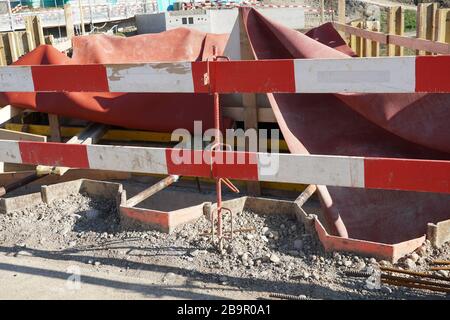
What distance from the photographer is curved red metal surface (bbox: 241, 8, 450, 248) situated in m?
4.27

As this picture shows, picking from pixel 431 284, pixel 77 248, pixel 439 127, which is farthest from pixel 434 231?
pixel 77 248

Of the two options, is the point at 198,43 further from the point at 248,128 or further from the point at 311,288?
the point at 311,288

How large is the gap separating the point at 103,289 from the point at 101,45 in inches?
132

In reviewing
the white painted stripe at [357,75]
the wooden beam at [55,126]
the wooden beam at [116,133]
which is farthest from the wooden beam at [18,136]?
the white painted stripe at [357,75]

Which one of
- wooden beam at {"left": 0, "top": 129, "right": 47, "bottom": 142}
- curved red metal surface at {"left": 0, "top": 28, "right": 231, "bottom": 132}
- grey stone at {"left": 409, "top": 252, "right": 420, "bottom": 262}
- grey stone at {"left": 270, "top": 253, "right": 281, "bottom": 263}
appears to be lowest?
grey stone at {"left": 270, "top": 253, "right": 281, "bottom": 263}

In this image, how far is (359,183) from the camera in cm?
353

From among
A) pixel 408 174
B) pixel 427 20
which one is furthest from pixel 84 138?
pixel 427 20

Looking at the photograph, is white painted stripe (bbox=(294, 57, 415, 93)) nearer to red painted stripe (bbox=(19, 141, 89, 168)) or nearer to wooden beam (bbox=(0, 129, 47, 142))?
red painted stripe (bbox=(19, 141, 89, 168))

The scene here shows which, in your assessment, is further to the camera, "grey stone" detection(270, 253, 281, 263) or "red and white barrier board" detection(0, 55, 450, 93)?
"grey stone" detection(270, 253, 281, 263)

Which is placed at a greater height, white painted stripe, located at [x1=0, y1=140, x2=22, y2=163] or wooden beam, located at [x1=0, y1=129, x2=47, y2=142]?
white painted stripe, located at [x1=0, y1=140, x2=22, y2=163]

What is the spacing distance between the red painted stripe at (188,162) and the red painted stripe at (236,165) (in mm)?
85

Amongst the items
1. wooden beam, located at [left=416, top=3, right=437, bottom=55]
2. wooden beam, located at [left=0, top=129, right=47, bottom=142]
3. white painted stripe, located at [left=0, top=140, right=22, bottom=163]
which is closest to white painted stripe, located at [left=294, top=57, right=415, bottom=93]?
white painted stripe, located at [left=0, top=140, right=22, bottom=163]

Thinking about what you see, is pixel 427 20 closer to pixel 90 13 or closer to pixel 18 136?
pixel 18 136

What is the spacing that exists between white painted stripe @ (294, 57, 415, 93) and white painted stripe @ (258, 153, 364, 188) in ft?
1.49
